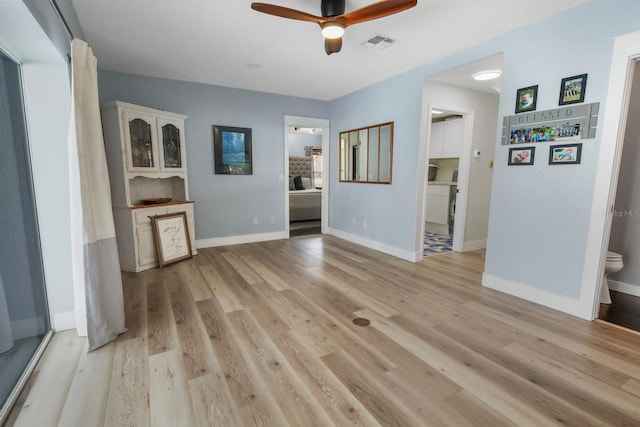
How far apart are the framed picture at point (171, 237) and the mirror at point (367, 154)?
2741 millimetres

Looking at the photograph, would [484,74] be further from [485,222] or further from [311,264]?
[311,264]

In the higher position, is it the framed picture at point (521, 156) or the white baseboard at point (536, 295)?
the framed picture at point (521, 156)

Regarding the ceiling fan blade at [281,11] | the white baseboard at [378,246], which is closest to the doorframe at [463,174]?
the white baseboard at [378,246]

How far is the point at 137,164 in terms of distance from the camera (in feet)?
11.6

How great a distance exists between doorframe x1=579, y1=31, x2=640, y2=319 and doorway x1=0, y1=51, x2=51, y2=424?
393 cm

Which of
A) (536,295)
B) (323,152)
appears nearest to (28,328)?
(536,295)

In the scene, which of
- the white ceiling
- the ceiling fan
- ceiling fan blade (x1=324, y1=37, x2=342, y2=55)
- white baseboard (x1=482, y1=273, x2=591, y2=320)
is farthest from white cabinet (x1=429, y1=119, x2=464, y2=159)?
the ceiling fan

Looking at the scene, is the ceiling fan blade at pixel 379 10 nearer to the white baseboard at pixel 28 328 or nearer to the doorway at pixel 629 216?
the doorway at pixel 629 216

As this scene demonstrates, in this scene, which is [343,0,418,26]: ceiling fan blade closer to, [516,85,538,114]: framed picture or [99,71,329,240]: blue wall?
[516,85,538,114]: framed picture

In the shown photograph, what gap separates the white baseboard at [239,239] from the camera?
4.59 metres

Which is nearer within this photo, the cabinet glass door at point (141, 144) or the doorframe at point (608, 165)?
the doorframe at point (608, 165)

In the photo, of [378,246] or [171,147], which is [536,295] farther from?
[171,147]

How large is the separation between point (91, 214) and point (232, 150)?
2907mm

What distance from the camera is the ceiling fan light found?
2.19 metres
